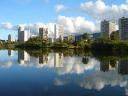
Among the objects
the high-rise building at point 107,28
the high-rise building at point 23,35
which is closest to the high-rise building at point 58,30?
the high-rise building at point 23,35

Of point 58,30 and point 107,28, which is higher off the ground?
point 107,28

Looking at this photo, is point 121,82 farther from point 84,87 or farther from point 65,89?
point 65,89

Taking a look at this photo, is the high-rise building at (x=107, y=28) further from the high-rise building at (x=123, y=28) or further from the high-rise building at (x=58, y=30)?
the high-rise building at (x=58, y=30)

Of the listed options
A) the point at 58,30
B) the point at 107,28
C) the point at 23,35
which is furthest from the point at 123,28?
the point at 23,35

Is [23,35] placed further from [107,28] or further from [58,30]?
[107,28]

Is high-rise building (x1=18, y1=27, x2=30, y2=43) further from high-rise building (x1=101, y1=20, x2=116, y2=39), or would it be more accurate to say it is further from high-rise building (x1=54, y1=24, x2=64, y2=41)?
high-rise building (x1=101, y1=20, x2=116, y2=39)

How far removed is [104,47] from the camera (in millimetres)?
66750

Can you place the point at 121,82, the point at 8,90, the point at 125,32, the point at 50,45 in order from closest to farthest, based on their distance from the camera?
the point at 8,90, the point at 121,82, the point at 50,45, the point at 125,32

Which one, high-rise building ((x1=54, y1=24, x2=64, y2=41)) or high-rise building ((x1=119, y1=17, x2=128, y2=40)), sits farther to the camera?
high-rise building ((x1=54, y1=24, x2=64, y2=41))

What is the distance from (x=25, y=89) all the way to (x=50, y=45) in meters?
77.0

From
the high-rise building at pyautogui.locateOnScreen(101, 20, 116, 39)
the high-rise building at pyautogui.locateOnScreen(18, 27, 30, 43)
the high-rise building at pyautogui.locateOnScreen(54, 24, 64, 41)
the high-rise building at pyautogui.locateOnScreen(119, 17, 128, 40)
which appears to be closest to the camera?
the high-rise building at pyautogui.locateOnScreen(119, 17, 128, 40)

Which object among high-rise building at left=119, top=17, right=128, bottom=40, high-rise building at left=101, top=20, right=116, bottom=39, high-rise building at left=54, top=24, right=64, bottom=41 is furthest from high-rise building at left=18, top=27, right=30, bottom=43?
high-rise building at left=119, top=17, right=128, bottom=40

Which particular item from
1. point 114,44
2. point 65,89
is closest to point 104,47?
point 114,44

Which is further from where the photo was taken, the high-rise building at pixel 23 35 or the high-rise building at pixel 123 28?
the high-rise building at pixel 23 35
